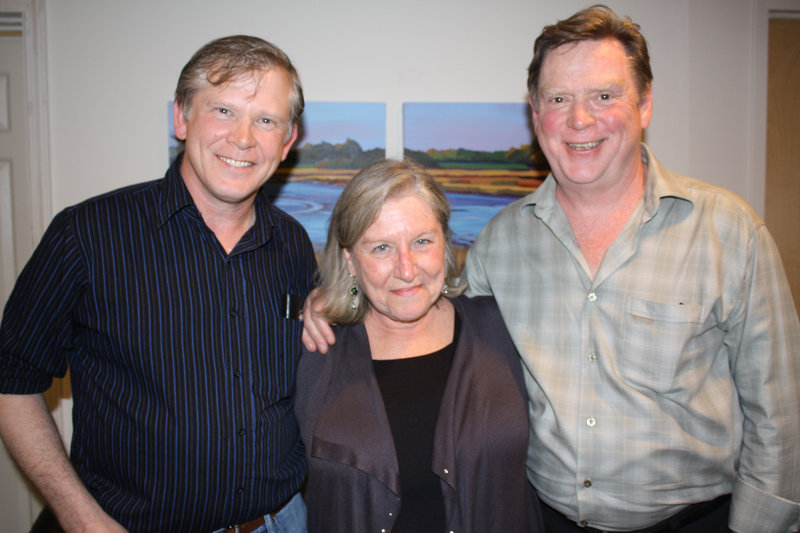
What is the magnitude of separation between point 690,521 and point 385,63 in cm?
256

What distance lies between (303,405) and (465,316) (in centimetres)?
67

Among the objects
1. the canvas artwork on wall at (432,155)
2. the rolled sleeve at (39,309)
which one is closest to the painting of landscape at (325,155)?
the canvas artwork on wall at (432,155)

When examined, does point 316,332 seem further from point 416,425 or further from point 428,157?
point 428,157

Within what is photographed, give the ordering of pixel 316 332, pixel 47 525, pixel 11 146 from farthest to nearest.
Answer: pixel 11 146 → pixel 47 525 → pixel 316 332

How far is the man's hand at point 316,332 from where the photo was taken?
6.00 ft

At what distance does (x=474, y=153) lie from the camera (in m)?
2.98

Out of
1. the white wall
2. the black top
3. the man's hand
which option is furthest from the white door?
the black top

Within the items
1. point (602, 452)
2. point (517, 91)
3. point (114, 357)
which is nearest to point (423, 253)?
point (602, 452)

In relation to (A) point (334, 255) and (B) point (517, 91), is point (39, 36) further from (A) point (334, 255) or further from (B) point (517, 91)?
(B) point (517, 91)

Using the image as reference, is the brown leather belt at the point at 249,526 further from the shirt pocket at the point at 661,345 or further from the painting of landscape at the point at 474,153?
the painting of landscape at the point at 474,153

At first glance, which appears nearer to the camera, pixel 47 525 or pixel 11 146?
pixel 47 525

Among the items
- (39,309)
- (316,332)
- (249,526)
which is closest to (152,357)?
(39,309)

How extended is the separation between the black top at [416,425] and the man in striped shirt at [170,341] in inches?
15.7

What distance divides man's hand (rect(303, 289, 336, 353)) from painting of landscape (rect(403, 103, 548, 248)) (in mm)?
1344
